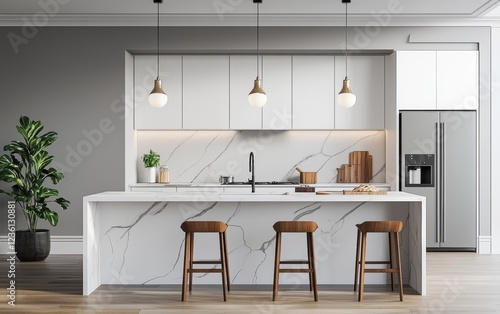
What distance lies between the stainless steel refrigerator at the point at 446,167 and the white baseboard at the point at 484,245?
9cm

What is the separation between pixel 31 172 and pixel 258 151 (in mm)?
2758

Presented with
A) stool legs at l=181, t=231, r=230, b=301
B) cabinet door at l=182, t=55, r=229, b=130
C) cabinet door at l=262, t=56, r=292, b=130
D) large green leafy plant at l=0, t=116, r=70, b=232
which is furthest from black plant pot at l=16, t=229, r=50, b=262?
cabinet door at l=262, t=56, r=292, b=130

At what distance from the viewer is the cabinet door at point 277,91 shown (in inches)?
278

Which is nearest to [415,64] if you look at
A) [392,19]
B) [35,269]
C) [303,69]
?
[392,19]

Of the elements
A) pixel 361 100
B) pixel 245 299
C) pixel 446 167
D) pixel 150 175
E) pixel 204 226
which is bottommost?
pixel 245 299

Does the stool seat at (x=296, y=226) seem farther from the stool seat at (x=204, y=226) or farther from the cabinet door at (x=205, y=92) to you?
the cabinet door at (x=205, y=92)

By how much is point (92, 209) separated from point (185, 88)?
2677 millimetres

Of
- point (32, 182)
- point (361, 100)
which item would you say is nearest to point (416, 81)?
point (361, 100)

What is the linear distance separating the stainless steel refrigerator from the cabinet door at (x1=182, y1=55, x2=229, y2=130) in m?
2.20

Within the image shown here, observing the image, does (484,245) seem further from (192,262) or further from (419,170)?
(192,262)

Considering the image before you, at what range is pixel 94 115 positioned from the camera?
6840 mm

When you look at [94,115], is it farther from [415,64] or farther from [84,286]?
[415,64]

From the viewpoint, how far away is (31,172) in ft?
21.2

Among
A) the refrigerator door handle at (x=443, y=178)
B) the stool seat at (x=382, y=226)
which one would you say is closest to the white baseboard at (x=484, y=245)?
the refrigerator door handle at (x=443, y=178)
